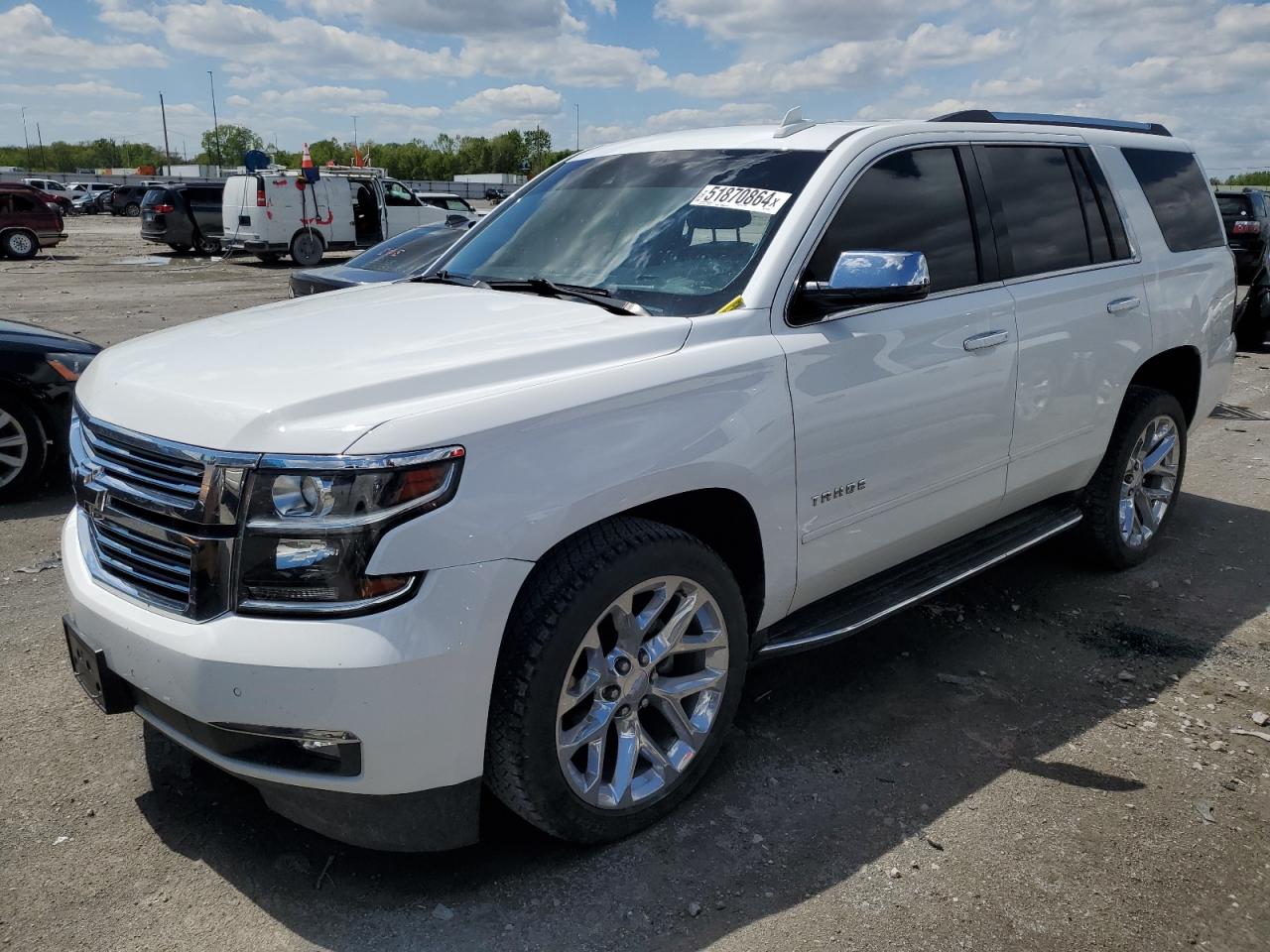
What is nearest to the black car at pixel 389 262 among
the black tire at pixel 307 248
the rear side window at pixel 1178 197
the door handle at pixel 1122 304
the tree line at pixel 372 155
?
the rear side window at pixel 1178 197

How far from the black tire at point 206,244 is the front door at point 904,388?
87.3 feet

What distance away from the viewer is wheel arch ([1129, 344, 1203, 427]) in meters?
4.99

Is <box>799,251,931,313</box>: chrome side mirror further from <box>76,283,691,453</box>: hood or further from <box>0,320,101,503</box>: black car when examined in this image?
<box>0,320,101,503</box>: black car

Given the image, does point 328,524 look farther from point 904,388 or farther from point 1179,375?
point 1179,375

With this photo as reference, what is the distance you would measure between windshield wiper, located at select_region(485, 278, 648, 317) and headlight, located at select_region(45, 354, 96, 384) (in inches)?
136

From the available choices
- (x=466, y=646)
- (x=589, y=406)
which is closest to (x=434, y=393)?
(x=589, y=406)

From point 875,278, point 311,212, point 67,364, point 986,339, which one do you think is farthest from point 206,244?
point 875,278

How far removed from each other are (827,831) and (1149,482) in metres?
3.13

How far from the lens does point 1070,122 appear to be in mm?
4676

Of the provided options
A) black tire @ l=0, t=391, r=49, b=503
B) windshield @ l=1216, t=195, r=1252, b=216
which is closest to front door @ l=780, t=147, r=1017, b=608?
black tire @ l=0, t=391, r=49, b=503

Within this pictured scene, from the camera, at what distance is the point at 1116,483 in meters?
4.73

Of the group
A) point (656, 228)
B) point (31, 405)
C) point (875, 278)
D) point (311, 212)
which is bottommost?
point (31, 405)

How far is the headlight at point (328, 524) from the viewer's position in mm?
2291

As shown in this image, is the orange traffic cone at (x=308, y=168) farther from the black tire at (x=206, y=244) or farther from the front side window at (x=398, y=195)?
the black tire at (x=206, y=244)
